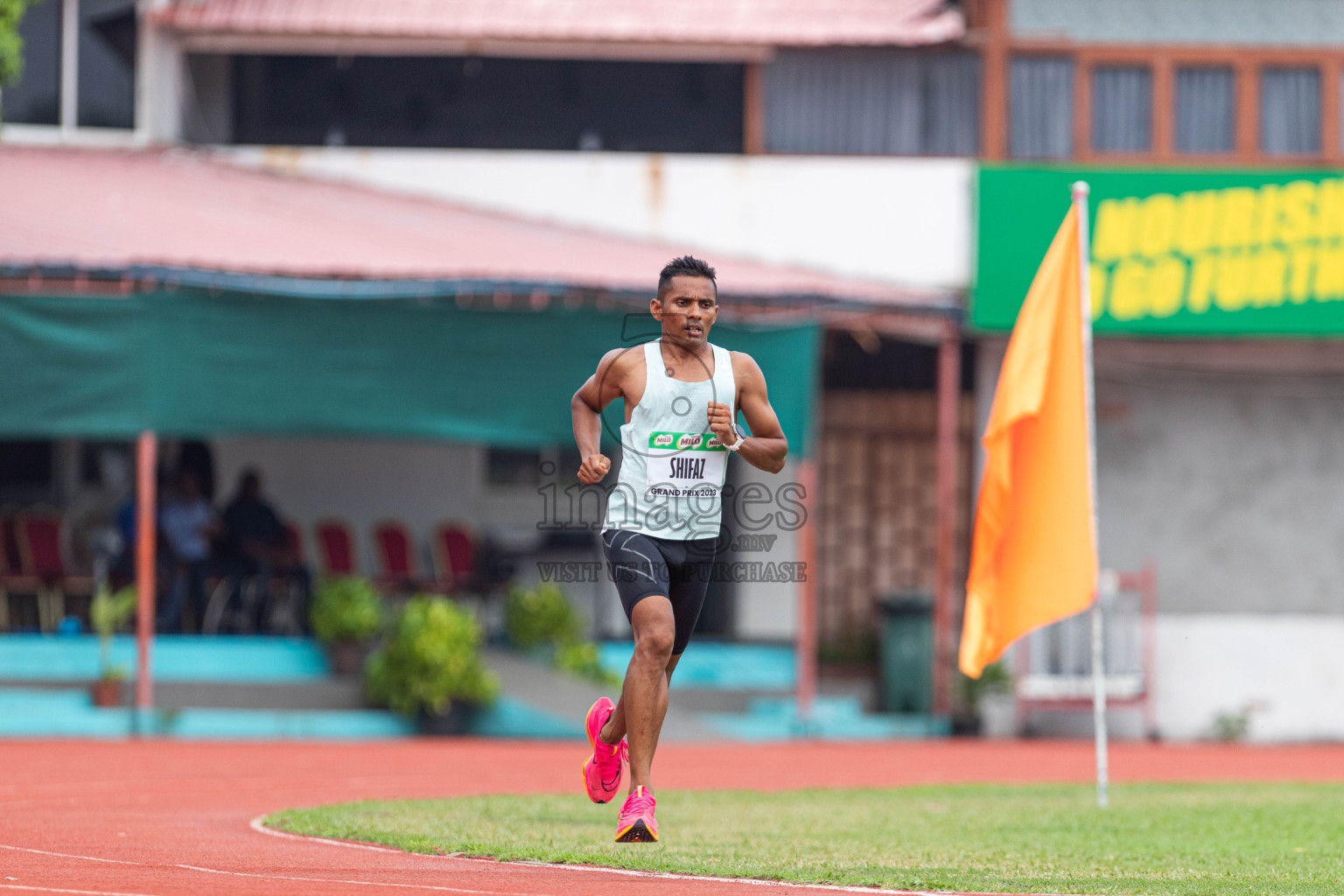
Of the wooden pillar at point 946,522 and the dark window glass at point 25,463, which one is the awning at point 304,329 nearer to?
the wooden pillar at point 946,522

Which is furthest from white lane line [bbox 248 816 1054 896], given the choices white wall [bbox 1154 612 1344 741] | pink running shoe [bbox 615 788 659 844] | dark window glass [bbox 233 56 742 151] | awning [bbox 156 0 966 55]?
dark window glass [bbox 233 56 742 151]

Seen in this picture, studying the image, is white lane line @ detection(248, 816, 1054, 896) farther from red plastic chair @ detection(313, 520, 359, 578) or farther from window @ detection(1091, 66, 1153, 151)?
window @ detection(1091, 66, 1153, 151)

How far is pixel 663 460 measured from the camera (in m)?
7.63

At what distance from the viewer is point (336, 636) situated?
1739cm

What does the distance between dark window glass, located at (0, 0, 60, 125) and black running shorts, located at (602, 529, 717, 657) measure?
14.7 metres

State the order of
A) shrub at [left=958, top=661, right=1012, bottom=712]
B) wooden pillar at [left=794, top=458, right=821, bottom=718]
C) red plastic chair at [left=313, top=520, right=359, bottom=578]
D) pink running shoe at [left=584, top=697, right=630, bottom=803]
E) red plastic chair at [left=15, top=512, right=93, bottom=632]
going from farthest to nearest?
red plastic chair at [left=313, top=520, right=359, bottom=578]
shrub at [left=958, top=661, right=1012, bottom=712]
red plastic chair at [left=15, top=512, right=93, bottom=632]
wooden pillar at [left=794, top=458, right=821, bottom=718]
pink running shoe at [left=584, top=697, right=630, bottom=803]

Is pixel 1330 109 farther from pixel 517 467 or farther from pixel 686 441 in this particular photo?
pixel 686 441

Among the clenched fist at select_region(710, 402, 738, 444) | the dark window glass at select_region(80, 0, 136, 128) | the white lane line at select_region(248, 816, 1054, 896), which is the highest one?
the dark window glass at select_region(80, 0, 136, 128)

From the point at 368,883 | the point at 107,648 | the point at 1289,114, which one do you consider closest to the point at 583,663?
the point at 107,648

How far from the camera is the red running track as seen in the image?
21.9ft

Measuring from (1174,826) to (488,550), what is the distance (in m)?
11.7

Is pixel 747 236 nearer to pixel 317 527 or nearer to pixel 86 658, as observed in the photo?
pixel 317 527

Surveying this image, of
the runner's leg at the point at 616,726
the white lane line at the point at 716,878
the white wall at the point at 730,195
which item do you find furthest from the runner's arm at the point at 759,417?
the white wall at the point at 730,195

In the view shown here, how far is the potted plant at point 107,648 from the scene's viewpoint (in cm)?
1666
